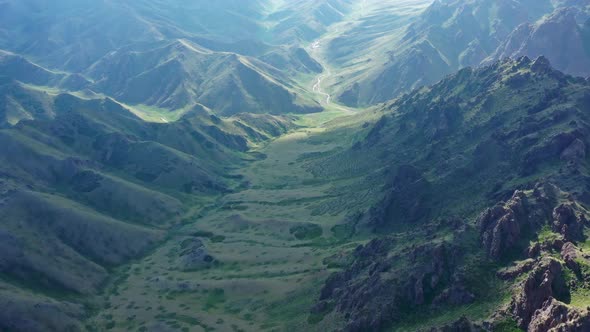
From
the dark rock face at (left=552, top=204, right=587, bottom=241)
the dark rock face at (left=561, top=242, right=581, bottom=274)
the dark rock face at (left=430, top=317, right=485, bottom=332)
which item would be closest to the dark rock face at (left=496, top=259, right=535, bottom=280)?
the dark rock face at (left=561, top=242, right=581, bottom=274)

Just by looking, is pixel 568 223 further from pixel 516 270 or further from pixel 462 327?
pixel 462 327

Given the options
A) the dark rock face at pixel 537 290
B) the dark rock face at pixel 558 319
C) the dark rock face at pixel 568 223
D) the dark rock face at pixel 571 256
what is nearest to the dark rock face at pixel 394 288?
the dark rock face at pixel 537 290

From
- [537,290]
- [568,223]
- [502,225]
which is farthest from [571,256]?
[568,223]

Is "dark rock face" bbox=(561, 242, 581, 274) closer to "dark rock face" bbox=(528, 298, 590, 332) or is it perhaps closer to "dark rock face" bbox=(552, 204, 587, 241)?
"dark rock face" bbox=(552, 204, 587, 241)

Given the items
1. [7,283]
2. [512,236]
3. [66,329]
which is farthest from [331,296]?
[7,283]

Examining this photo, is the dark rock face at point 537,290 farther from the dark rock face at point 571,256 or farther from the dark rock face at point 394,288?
the dark rock face at point 394,288

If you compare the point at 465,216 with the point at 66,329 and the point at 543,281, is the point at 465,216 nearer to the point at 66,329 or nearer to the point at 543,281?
the point at 543,281
